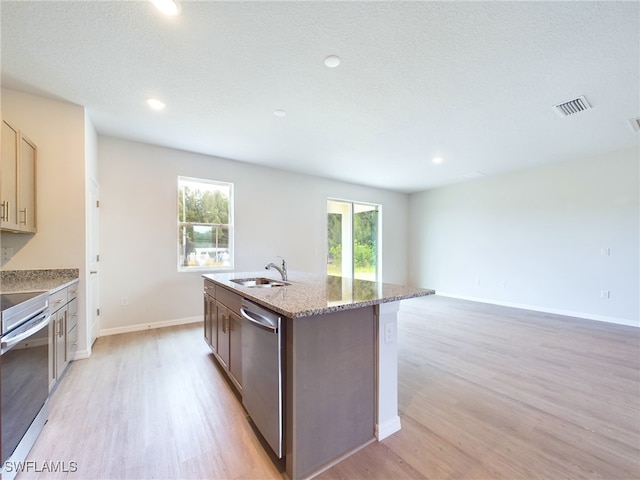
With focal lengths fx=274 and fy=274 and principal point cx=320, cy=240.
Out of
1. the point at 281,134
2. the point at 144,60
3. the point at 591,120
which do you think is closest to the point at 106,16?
the point at 144,60

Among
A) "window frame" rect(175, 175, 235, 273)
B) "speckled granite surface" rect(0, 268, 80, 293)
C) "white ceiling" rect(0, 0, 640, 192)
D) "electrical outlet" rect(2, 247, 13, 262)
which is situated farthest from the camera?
"window frame" rect(175, 175, 235, 273)

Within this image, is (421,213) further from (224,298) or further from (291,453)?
(291,453)

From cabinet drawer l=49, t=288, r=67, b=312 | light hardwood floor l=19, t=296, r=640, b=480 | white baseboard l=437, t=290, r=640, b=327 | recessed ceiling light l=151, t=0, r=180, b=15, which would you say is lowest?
white baseboard l=437, t=290, r=640, b=327

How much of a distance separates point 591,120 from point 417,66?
258 cm

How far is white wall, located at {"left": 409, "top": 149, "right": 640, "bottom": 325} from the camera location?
434cm

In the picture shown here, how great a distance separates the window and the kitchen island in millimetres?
2813

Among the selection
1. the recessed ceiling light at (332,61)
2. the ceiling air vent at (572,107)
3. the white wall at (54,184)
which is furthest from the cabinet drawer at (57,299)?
the ceiling air vent at (572,107)

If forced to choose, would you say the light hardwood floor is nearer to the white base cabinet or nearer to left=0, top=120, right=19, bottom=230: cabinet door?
the white base cabinet

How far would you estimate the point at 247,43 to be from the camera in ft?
6.55

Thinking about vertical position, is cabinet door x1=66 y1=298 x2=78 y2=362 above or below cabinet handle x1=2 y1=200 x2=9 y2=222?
below

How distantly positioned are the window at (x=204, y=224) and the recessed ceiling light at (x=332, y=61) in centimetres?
300

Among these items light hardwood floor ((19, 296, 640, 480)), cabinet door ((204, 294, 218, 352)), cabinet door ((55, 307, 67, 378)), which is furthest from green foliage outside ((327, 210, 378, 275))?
cabinet door ((55, 307, 67, 378))

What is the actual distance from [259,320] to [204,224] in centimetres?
332

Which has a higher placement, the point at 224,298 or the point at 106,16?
the point at 106,16
